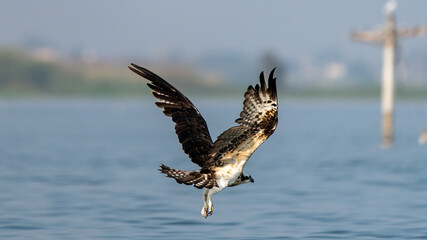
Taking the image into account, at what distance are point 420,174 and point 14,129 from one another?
36.5m

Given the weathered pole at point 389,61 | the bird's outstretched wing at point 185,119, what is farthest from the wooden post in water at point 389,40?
the bird's outstretched wing at point 185,119

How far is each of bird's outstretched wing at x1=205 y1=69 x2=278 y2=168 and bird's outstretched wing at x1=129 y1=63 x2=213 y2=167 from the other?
62 cm

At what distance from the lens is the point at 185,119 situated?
13930 millimetres

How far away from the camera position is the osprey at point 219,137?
12.8 metres

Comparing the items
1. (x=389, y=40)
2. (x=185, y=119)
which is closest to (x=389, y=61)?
(x=389, y=40)

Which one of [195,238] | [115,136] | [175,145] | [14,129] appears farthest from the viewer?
[14,129]

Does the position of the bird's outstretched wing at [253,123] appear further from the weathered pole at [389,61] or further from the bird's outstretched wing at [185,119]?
the weathered pole at [389,61]

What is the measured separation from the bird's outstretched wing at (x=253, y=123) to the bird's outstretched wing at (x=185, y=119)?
24.6 inches

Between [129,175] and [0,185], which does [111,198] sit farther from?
[129,175]

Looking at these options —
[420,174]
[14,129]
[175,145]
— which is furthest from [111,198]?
[14,129]

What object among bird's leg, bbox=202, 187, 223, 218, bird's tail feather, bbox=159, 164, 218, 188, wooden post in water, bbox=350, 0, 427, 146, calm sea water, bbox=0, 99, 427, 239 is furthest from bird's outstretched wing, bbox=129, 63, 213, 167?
wooden post in water, bbox=350, 0, 427, 146

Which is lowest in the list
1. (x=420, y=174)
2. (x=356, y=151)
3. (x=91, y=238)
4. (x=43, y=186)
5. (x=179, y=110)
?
(x=91, y=238)

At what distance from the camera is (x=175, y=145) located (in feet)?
145

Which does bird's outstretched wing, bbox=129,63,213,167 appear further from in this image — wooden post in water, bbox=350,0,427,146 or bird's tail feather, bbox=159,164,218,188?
wooden post in water, bbox=350,0,427,146
